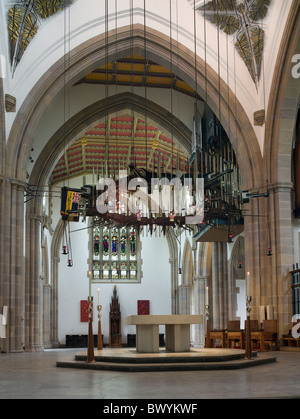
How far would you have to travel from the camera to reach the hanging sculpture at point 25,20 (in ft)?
47.5

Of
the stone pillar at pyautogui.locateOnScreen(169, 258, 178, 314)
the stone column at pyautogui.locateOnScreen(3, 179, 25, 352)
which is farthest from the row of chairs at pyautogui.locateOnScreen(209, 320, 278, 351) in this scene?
the stone pillar at pyautogui.locateOnScreen(169, 258, 178, 314)

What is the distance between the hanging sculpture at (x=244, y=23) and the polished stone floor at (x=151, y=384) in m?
9.39

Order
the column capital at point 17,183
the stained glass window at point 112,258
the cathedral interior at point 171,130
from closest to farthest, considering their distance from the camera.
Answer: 1. the cathedral interior at point 171,130
2. the column capital at point 17,183
3. the stained glass window at point 112,258

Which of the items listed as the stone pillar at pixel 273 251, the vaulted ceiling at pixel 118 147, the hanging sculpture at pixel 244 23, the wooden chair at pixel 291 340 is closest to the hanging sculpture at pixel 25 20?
the hanging sculpture at pixel 244 23

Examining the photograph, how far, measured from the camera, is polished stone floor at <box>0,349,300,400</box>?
17.7 feet

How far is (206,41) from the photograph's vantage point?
1597 cm

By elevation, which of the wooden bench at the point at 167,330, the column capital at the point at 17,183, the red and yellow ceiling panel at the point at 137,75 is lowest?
the wooden bench at the point at 167,330

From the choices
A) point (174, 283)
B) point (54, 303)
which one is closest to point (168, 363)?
point (54, 303)

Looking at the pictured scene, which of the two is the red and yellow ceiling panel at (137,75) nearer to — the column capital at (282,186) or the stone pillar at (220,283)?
the stone pillar at (220,283)

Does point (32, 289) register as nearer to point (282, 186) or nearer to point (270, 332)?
point (270, 332)

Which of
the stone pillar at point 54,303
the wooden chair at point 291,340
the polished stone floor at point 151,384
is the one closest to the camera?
the polished stone floor at point 151,384

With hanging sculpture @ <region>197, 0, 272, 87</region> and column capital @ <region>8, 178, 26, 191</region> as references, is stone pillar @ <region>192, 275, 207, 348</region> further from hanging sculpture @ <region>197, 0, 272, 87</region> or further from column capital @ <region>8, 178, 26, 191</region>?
column capital @ <region>8, 178, 26, 191</region>

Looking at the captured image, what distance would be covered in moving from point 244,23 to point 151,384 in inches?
447
